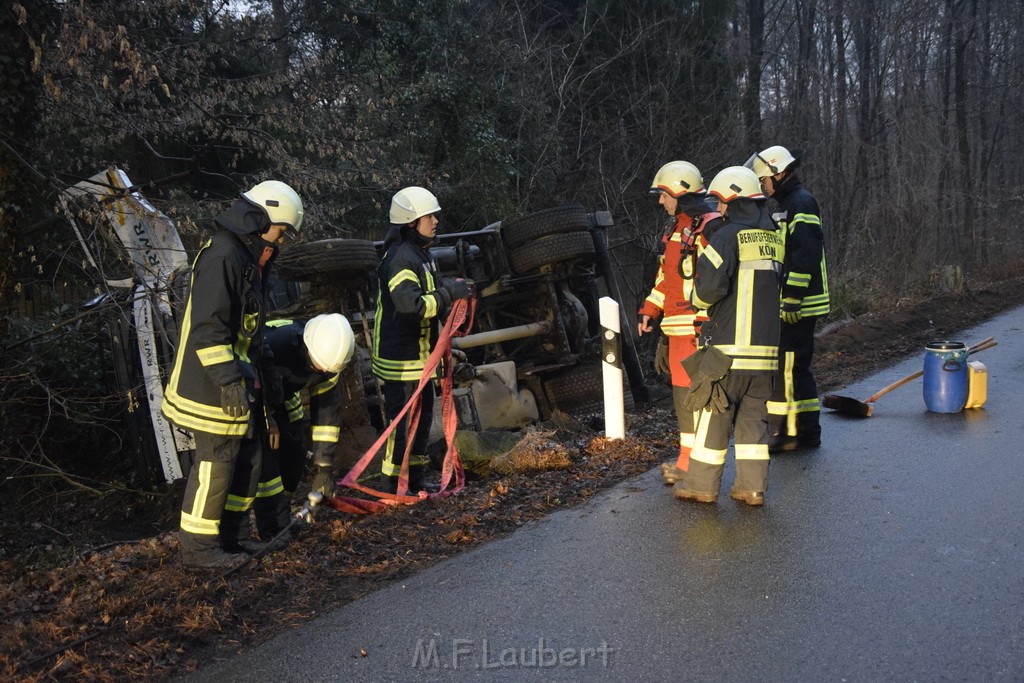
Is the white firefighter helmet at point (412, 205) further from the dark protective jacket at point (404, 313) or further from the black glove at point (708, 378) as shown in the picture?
the black glove at point (708, 378)

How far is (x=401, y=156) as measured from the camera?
1423 cm

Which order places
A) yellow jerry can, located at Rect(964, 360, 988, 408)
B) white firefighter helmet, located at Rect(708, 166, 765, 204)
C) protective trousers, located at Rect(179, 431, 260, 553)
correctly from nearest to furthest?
protective trousers, located at Rect(179, 431, 260, 553)
white firefighter helmet, located at Rect(708, 166, 765, 204)
yellow jerry can, located at Rect(964, 360, 988, 408)

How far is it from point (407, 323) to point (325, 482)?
1.40m

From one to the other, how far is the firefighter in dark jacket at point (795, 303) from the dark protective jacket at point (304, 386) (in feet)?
10.2

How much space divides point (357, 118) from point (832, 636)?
34.0ft

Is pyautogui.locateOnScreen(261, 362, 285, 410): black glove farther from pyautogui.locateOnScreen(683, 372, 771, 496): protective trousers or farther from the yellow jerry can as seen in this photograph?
the yellow jerry can

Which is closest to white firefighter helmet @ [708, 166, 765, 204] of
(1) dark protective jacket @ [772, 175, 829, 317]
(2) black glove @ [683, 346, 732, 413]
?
(2) black glove @ [683, 346, 732, 413]

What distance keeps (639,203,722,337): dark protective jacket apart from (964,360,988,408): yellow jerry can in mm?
3195

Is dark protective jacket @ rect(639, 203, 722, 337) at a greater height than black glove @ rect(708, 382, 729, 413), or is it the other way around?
dark protective jacket @ rect(639, 203, 722, 337)

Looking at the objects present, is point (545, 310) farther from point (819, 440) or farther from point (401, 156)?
point (401, 156)

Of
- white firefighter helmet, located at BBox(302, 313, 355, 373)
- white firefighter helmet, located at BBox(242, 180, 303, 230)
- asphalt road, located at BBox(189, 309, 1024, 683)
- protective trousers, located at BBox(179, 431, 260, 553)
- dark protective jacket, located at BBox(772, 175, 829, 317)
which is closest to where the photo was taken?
asphalt road, located at BBox(189, 309, 1024, 683)

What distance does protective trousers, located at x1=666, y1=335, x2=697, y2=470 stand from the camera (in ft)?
19.2

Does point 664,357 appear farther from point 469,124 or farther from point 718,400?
point 469,124

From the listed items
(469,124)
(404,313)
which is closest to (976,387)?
(404,313)
